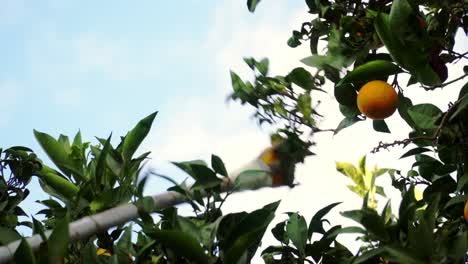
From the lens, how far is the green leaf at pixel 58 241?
1362 mm

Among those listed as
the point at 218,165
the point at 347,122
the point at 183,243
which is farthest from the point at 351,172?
the point at 183,243

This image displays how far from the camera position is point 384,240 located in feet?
5.18

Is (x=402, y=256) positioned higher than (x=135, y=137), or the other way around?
(x=135, y=137)

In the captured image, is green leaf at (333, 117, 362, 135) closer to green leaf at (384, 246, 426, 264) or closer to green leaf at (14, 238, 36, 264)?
green leaf at (384, 246, 426, 264)

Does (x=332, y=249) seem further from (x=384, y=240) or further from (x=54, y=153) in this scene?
(x=54, y=153)

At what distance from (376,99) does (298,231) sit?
0.42 m

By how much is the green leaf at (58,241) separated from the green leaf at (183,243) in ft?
0.61

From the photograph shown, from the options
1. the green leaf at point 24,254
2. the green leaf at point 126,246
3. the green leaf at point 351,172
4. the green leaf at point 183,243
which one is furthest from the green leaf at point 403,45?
the green leaf at point 351,172

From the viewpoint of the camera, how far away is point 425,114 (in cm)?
167

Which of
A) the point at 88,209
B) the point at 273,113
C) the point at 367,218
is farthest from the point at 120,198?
the point at 367,218

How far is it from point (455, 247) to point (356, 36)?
25.9 inches

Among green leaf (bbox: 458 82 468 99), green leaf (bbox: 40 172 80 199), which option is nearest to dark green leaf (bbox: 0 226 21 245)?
green leaf (bbox: 40 172 80 199)

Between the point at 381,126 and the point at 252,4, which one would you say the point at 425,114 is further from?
the point at 252,4

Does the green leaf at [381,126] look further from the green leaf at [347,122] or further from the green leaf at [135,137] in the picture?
the green leaf at [135,137]
